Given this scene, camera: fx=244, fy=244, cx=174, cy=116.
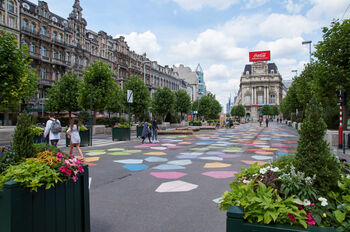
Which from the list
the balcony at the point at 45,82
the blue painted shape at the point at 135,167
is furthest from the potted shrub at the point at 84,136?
the balcony at the point at 45,82

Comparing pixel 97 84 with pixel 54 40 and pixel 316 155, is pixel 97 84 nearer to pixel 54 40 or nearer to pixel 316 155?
pixel 54 40

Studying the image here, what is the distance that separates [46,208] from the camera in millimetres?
2627

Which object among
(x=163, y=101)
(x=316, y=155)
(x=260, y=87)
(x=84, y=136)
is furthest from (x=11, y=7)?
(x=260, y=87)

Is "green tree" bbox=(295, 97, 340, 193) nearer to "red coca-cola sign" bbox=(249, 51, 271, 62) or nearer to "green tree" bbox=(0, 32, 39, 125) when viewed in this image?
"green tree" bbox=(0, 32, 39, 125)

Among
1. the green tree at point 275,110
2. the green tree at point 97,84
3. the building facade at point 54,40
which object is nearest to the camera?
the green tree at point 97,84

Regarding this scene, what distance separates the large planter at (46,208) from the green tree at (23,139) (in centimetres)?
77

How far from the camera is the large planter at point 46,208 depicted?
2.35 metres

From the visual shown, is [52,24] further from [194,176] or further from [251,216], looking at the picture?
[251,216]

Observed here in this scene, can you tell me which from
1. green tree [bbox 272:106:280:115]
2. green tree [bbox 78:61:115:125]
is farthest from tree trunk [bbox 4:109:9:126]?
green tree [bbox 272:106:280:115]

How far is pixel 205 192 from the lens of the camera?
5.58 meters

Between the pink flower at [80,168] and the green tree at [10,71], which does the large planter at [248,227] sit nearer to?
the pink flower at [80,168]

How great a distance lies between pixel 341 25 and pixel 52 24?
41.7 m

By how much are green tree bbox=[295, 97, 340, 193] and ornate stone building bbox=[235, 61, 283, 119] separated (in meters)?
133

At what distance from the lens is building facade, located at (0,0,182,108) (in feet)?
117
